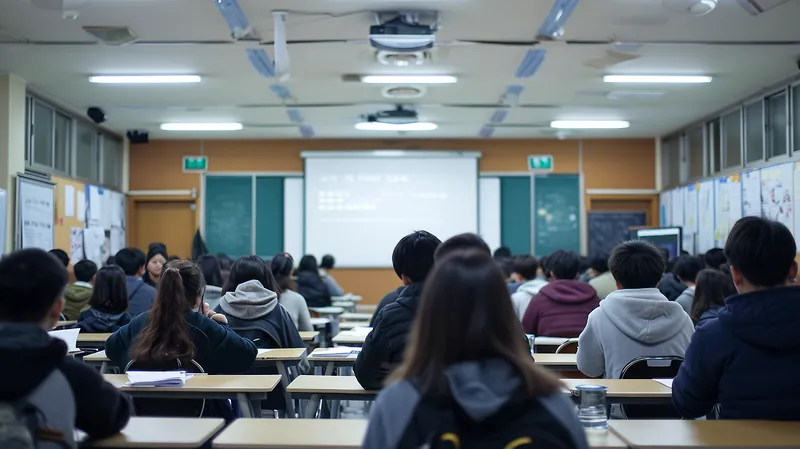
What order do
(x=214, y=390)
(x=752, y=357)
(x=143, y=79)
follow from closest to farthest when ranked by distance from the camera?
1. (x=752, y=357)
2. (x=214, y=390)
3. (x=143, y=79)

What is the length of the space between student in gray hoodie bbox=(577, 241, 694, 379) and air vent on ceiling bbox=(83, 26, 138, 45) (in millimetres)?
4282

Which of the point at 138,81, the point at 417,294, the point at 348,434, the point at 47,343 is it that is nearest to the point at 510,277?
the point at 138,81

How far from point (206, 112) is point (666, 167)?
6.57 metres

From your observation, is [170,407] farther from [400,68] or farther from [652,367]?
[400,68]

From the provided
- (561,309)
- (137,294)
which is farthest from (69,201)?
(561,309)

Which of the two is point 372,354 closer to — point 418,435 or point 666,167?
point 418,435

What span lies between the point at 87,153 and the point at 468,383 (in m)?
9.23

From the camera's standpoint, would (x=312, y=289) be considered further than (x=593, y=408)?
Yes

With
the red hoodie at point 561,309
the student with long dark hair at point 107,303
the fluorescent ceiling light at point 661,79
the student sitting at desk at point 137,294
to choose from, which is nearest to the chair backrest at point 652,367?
the red hoodie at point 561,309

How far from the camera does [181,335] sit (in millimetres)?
3078

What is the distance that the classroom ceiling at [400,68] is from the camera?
5.27m

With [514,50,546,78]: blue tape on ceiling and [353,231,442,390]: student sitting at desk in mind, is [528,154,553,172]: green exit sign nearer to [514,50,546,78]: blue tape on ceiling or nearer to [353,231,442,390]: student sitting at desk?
[514,50,546,78]: blue tape on ceiling

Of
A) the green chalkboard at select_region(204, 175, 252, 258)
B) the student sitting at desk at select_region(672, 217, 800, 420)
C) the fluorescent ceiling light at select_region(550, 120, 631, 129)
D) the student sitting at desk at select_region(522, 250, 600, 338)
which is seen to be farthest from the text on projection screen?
the student sitting at desk at select_region(672, 217, 800, 420)

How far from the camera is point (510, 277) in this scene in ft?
24.0
